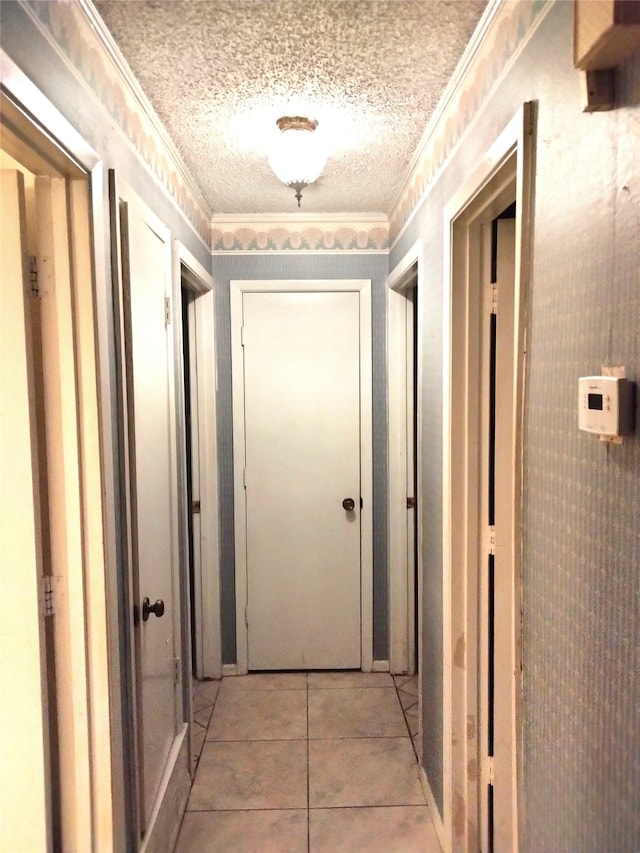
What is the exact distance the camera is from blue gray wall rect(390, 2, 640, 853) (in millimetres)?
721

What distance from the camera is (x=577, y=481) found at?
85cm

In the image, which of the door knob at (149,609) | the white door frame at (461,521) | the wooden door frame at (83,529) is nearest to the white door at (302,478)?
the white door frame at (461,521)

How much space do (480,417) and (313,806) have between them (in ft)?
5.24

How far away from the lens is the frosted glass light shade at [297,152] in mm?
1681

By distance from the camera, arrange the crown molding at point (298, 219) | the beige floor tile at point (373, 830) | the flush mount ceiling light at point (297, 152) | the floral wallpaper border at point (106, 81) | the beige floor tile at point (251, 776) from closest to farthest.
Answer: the floral wallpaper border at point (106, 81) < the flush mount ceiling light at point (297, 152) < the beige floor tile at point (373, 830) < the beige floor tile at point (251, 776) < the crown molding at point (298, 219)

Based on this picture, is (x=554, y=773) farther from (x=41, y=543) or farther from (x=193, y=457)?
(x=193, y=457)

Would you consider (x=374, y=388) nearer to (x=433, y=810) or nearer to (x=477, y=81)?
(x=477, y=81)

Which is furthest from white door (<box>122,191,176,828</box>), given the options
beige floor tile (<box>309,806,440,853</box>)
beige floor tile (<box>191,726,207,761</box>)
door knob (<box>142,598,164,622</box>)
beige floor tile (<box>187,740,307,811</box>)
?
beige floor tile (<box>309,806,440,853</box>)

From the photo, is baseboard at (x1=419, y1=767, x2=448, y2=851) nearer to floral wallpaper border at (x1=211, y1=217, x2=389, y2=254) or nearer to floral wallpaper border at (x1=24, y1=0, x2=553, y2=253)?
floral wallpaper border at (x1=24, y1=0, x2=553, y2=253)

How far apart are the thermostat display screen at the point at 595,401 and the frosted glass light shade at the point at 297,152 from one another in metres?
1.37

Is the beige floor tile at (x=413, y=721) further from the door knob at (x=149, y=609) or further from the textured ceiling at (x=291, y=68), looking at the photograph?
the textured ceiling at (x=291, y=68)

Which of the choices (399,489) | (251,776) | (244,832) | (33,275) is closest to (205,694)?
(251,776)

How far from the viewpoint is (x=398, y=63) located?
137cm

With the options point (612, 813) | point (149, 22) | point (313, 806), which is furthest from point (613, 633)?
point (313, 806)
